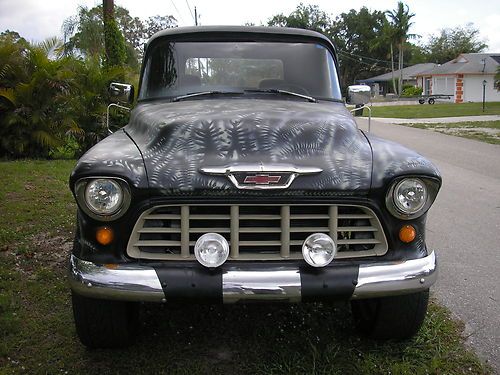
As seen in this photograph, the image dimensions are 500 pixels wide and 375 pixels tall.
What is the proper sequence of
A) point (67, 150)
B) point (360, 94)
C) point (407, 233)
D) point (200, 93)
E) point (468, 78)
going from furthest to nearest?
point (468, 78), point (67, 150), point (360, 94), point (200, 93), point (407, 233)

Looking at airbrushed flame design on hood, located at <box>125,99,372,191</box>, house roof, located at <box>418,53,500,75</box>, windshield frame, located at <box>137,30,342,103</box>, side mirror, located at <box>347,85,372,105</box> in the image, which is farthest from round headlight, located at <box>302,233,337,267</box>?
house roof, located at <box>418,53,500,75</box>

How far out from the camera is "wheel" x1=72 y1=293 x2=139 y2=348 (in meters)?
2.88

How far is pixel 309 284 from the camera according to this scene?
8.47 feet

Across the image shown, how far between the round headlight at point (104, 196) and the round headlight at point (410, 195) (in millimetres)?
1362

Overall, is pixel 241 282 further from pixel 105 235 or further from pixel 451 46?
pixel 451 46

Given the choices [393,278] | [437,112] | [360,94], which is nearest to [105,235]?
[393,278]

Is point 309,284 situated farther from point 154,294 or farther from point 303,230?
point 154,294

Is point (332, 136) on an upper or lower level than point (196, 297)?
upper

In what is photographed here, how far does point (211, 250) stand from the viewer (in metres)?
2.57

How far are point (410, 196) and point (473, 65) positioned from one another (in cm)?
5090

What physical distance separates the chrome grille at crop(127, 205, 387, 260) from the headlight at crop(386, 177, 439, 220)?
0.39 ft

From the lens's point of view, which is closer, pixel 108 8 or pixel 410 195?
pixel 410 195

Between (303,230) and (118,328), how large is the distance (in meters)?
1.17

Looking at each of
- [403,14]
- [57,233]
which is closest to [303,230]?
[57,233]
